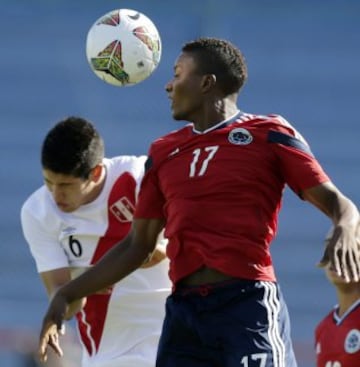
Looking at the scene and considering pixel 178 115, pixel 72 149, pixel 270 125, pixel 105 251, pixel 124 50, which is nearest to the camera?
pixel 270 125

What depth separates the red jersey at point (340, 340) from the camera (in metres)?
7.38

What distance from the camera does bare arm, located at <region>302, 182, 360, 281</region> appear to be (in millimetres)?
4824

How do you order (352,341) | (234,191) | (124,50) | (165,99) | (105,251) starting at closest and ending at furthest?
(234,191)
(105,251)
(124,50)
(352,341)
(165,99)

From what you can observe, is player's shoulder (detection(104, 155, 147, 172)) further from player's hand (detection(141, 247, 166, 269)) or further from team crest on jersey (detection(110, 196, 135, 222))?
player's hand (detection(141, 247, 166, 269))

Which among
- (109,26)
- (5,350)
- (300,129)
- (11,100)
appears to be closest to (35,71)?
(11,100)

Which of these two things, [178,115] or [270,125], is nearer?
[270,125]

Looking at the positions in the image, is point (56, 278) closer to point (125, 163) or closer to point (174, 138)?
point (125, 163)

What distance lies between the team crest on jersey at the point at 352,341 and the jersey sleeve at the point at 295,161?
6.51 ft

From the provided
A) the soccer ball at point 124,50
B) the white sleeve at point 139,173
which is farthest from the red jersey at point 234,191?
the soccer ball at point 124,50

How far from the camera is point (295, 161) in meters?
5.58

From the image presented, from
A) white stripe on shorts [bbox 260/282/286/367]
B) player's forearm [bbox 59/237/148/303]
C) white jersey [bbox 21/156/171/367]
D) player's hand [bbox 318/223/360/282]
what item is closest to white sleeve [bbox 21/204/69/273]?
white jersey [bbox 21/156/171/367]

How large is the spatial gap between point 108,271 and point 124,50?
1460 mm

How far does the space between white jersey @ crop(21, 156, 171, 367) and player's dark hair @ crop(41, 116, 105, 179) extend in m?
0.18

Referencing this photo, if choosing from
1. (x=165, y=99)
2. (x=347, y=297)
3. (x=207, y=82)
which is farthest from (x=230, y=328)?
(x=165, y=99)
